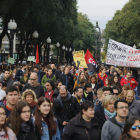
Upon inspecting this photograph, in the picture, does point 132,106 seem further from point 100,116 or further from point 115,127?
point 115,127

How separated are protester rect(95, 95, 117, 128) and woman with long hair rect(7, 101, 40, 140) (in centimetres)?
120

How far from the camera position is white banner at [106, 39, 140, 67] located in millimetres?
14094

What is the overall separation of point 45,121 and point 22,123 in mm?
529

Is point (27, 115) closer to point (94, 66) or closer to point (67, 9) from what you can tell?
point (94, 66)

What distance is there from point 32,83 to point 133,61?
22.3 ft

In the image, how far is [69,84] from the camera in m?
13.2

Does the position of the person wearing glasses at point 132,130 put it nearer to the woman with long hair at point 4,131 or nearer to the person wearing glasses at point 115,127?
the person wearing glasses at point 115,127

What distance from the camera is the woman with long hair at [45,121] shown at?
522 centimetres

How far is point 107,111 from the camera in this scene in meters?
5.79

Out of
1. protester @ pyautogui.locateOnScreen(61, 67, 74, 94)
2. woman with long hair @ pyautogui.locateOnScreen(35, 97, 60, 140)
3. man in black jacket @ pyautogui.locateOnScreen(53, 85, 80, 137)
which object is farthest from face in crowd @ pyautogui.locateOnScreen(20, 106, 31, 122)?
protester @ pyautogui.locateOnScreen(61, 67, 74, 94)

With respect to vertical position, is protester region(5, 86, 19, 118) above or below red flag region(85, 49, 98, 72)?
below

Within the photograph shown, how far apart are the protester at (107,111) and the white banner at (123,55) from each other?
8.35 m

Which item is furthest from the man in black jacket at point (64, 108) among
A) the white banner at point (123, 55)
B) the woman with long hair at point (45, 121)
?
the white banner at point (123, 55)

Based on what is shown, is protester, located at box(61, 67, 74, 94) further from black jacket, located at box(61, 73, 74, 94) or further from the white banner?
the white banner
